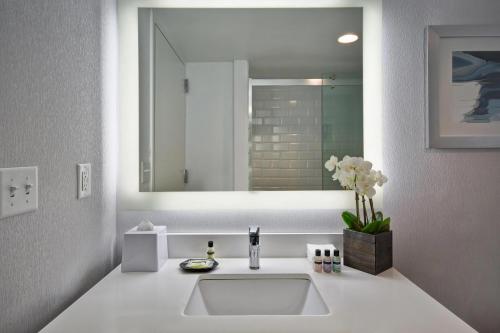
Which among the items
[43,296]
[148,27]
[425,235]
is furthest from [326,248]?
[148,27]

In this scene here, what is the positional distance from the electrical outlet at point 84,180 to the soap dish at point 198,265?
0.39 m

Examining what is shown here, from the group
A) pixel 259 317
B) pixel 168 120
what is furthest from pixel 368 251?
pixel 168 120

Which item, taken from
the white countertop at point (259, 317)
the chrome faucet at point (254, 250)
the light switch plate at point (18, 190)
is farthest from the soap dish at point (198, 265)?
the light switch plate at point (18, 190)

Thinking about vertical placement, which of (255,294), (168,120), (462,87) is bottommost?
(255,294)

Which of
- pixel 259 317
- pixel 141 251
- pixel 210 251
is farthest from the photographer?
pixel 210 251

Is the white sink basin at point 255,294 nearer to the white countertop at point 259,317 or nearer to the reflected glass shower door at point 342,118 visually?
the white countertop at point 259,317

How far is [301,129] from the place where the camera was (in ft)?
4.27

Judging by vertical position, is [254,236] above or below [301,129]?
below

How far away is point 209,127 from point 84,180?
1.61 feet

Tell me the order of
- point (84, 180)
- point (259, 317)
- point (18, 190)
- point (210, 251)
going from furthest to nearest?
point (210, 251) → point (84, 180) → point (259, 317) → point (18, 190)

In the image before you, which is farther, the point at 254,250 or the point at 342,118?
the point at 342,118

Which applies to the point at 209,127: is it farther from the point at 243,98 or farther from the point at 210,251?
the point at 210,251

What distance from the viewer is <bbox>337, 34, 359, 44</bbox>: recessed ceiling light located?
1.33 m

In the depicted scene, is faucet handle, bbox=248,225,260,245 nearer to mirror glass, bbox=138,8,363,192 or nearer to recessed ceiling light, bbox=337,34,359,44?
mirror glass, bbox=138,8,363,192
